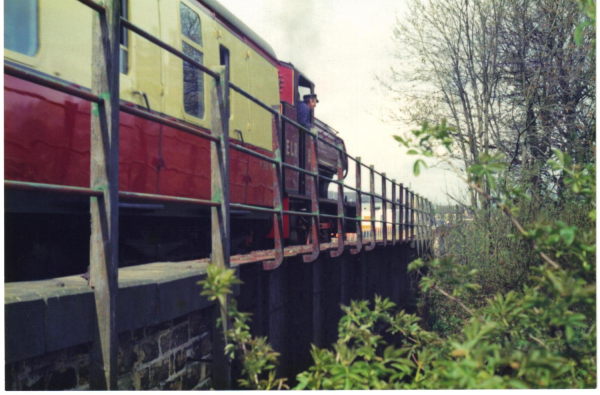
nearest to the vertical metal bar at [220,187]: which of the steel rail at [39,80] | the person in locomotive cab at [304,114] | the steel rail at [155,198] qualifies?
the steel rail at [155,198]

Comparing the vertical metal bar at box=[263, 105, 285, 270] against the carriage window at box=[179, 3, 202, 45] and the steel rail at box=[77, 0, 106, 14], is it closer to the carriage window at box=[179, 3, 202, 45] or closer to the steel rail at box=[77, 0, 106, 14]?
the carriage window at box=[179, 3, 202, 45]

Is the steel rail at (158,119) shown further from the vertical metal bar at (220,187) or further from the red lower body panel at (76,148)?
the red lower body panel at (76,148)

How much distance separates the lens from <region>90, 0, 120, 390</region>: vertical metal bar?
240 centimetres

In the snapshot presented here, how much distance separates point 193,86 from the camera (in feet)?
19.5

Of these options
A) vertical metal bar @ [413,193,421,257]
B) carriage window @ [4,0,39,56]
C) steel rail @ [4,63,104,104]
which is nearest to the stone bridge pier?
carriage window @ [4,0,39,56]

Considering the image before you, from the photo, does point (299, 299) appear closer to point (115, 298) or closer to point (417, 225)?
point (115, 298)

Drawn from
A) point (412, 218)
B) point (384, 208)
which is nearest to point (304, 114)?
point (384, 208)

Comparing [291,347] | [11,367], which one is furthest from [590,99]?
[11,367]

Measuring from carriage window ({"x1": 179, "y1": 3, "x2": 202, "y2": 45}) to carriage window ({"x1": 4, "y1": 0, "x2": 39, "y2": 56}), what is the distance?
1.99 metres

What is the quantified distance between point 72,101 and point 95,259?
2.05m

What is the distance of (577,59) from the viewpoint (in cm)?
848

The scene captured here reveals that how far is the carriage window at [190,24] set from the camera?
573cm

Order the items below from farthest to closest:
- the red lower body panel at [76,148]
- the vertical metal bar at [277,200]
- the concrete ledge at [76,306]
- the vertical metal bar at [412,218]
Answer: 1. the vertical metal bar at [412,218]
2. the vertical metal bar at [277,200]
3. the red lower body panel at [76,148]
4. the concrete ledge at [76,306]

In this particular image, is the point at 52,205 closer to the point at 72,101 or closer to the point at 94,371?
the point at 72,101
